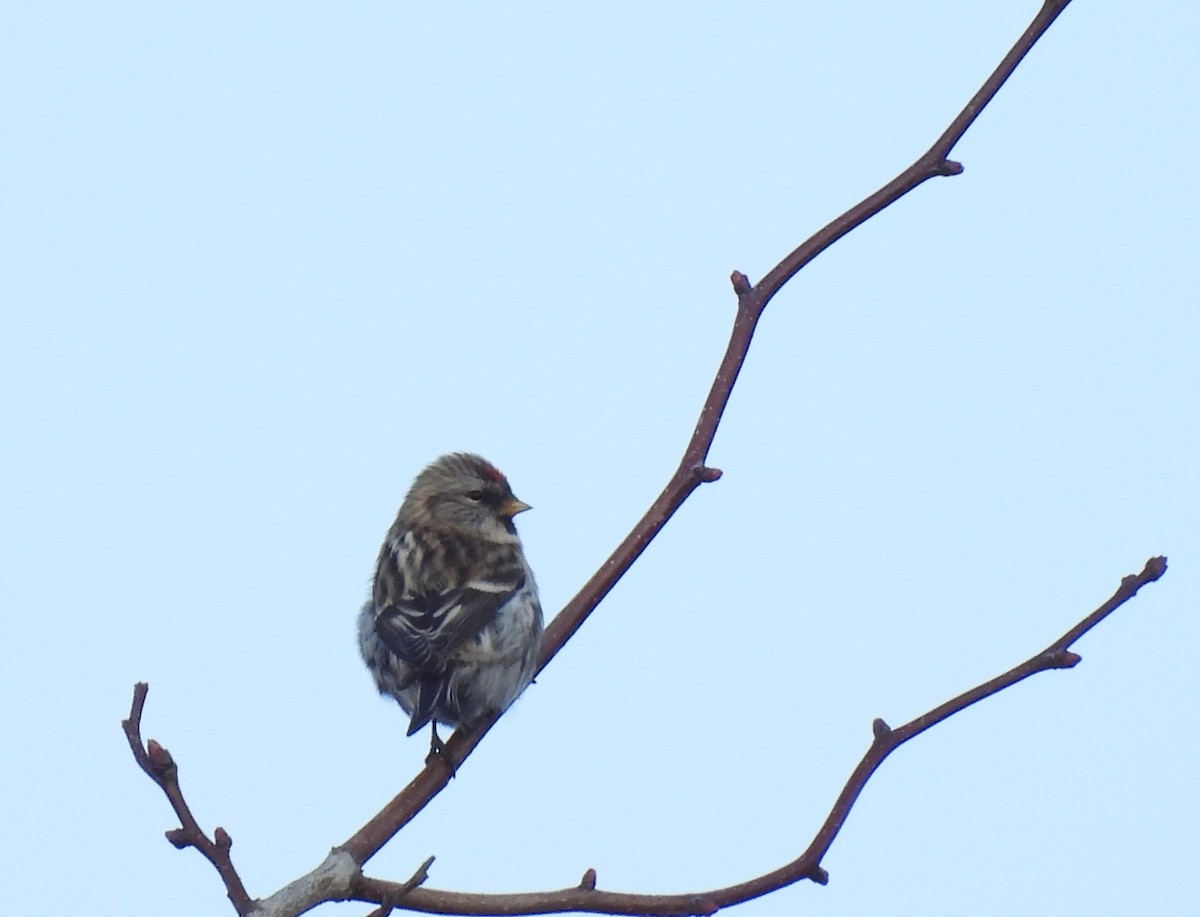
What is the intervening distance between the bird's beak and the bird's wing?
2.23 ft

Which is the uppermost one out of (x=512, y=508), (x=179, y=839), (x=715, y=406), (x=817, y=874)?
(x=512, y=508)

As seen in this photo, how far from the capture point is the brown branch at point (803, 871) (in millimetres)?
2779

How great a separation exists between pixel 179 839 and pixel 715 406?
61.1 inches

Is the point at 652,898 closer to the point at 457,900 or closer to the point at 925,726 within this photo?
the point at 457,900

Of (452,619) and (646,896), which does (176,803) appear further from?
(452,619)

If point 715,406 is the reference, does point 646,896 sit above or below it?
below

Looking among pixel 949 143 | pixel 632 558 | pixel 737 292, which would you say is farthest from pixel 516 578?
pixel 949 143

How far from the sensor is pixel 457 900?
2938 millimetres

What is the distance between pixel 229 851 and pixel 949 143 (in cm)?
208

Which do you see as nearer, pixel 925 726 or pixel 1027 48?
pixel 925 726

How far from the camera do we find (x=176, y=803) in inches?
112

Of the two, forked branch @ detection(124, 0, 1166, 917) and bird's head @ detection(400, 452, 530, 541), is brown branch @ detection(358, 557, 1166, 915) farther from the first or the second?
bird's head @ detection(400, 452, 530, 541)

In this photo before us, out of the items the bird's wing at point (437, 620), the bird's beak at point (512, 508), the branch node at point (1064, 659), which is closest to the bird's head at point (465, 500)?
the bird's beak at point (512, 508)

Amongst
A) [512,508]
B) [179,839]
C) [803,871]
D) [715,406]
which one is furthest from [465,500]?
[803,871]
